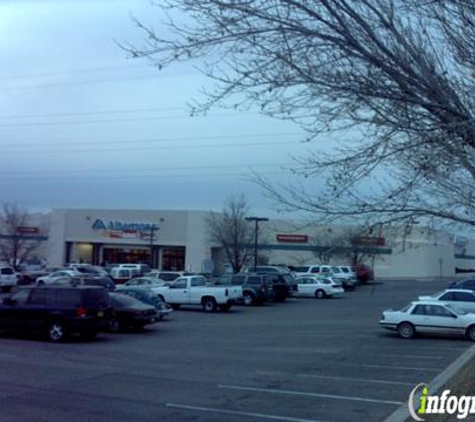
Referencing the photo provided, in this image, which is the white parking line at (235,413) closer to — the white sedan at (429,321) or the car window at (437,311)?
the white sedan at (429,321)

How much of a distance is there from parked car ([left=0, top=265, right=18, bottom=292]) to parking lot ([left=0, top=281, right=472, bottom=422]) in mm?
23117

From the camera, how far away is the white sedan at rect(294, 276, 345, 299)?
47.8 metres

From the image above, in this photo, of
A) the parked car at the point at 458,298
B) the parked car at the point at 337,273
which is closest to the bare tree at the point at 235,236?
the parked car at the point at 337,273

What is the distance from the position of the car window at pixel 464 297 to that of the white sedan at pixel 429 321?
5.71m

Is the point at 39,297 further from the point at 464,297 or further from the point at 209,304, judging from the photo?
the point at 464,297

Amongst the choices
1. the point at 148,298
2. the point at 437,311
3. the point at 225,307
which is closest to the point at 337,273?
the point at 225,307

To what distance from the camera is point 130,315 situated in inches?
932

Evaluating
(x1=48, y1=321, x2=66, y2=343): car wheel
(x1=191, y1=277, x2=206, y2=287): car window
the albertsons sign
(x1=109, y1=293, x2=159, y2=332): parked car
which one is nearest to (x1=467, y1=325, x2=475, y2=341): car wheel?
(x1=109, y1=293, x2=159, y2=332): parked car

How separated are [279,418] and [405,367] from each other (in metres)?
6.39

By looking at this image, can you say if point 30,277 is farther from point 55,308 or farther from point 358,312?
point 55,308

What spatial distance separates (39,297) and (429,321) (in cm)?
1283

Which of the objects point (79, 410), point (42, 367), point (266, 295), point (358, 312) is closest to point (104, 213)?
point (266, 295)

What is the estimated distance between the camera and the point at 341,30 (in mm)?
7488

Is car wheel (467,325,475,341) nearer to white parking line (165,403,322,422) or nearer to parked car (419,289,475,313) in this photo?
parked car (419,289,475,313)
